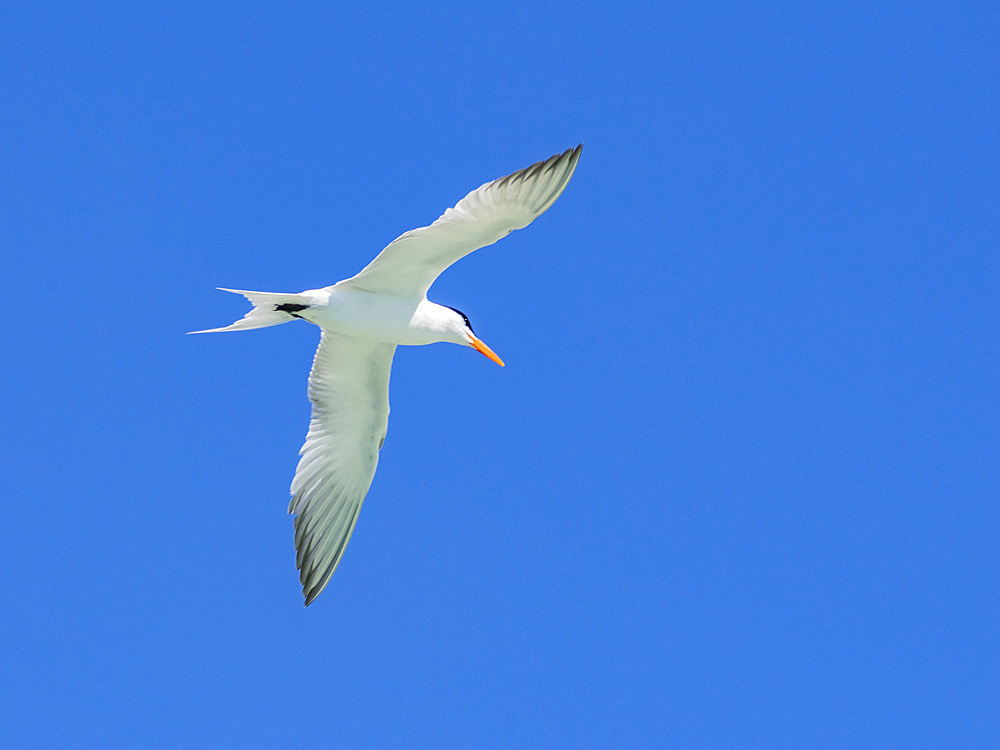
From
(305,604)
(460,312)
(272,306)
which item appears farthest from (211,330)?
(305,604)

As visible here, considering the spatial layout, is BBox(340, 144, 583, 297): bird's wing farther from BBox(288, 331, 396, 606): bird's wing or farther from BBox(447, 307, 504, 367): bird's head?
BBox(288, 331, 396, 606): bird's wing

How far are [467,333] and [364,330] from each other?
95 cm

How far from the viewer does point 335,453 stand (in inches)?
424

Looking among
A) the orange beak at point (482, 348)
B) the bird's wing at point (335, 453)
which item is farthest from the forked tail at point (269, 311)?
the orange beak at point (482, 348)

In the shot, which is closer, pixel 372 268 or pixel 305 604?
pixel 372 268

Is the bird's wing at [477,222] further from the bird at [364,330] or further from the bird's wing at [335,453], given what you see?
the bird's wing at [335,453]

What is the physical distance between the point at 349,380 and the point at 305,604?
2.28 meters

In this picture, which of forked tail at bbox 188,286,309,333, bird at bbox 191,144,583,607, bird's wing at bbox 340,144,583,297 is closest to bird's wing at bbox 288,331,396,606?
bird at bbox 191,144,583,607

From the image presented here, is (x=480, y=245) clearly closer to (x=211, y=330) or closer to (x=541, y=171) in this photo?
(x=541, y=171)

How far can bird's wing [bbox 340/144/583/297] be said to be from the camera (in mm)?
7750

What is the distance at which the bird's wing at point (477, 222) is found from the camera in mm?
7750

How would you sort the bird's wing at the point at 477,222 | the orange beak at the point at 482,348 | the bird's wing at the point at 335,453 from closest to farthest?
the bird's wing at the point at 477,222 < the orange beak at the point at 482,348 < the bird's wing at the point at 335,453

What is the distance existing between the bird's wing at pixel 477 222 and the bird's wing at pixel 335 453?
1.64 meters

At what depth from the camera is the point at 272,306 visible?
29.8 feet
